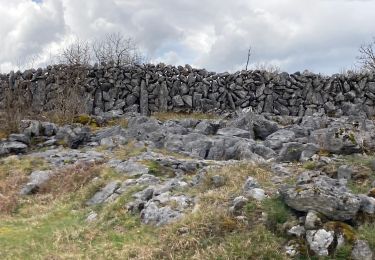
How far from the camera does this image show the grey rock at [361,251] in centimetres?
619

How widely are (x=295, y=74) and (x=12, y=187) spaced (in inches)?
635

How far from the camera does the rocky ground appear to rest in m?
6.77

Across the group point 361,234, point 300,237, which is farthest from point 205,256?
point 361,234

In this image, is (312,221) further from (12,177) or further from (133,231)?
(12,177)

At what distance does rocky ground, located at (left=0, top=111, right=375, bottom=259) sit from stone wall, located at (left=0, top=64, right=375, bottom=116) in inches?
323

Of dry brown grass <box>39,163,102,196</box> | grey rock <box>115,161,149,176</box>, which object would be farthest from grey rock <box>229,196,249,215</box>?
dry brown grass <box>39,163,102,196</box>

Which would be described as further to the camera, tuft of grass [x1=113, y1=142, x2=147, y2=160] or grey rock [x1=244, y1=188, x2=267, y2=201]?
tuft of grass [x1=113, y1=142, x2=147, y2=160]

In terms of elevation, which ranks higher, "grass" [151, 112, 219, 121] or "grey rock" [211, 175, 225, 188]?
"grass" [151, 112, 219, 121]

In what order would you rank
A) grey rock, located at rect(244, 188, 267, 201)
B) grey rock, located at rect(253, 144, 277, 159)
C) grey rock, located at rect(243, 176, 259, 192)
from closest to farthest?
grey rock, located at rect(244, 188, 267, 201), grey rock, located at rect(243, 176, 259, 192), grey rock, located at rect(253, 144, 277, 159)

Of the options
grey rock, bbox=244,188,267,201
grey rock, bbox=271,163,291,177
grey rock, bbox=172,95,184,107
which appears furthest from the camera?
grey rock, bbox=172,95,184,107

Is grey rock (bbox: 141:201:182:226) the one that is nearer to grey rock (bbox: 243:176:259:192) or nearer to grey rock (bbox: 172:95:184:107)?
grey rock (bbox: 243:176:259:192)

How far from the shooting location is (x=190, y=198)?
338 inches

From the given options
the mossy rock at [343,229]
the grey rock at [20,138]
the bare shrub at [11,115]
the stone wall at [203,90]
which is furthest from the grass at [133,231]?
the stone wall at [203,90]

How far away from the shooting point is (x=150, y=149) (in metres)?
13.8
